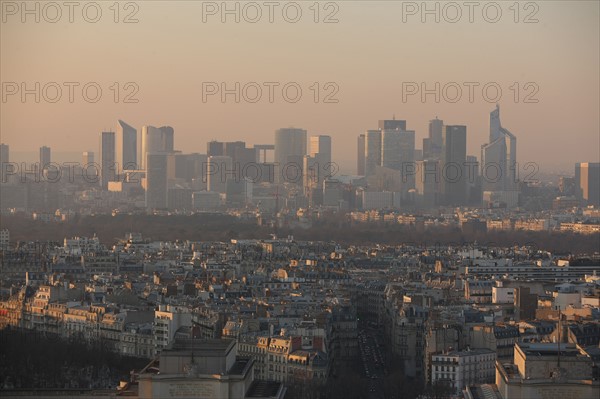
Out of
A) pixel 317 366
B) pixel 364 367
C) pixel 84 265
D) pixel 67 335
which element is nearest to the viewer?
pixel 317 366

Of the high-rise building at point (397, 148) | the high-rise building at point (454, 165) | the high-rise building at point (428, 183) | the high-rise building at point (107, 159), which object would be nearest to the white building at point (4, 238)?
the high-rise building at point (107, 159)

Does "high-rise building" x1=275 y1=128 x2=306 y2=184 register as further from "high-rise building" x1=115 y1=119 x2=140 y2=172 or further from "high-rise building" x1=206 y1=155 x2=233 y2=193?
"high-rise building" x1=115 y1=119 x2=140 y2=172

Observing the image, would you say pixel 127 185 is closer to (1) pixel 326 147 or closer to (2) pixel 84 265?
(1) pixel 326 147

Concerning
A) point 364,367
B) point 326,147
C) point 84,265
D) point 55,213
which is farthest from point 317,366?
point 326,147

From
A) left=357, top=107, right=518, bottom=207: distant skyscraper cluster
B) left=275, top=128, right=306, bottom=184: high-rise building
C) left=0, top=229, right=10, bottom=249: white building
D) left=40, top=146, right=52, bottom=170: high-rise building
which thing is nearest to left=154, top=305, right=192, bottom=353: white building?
left=0, top=229, right=10, bottom=249: white building

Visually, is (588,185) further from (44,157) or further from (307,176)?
(44,157)
